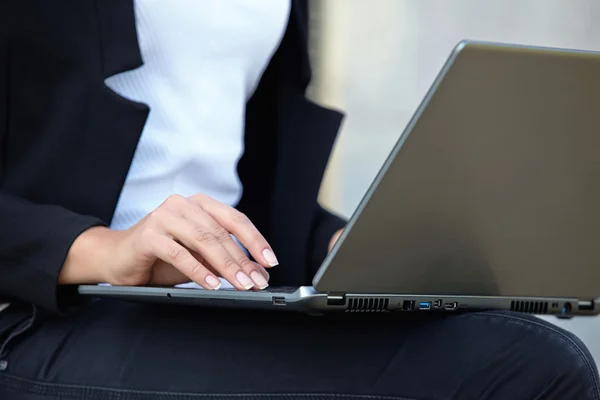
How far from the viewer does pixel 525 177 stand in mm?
660

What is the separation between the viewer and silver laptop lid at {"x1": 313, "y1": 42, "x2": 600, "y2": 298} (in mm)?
617

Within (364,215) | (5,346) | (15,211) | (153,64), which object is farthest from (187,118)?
(364,215)

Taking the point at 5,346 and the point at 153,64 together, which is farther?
the point at 153,64

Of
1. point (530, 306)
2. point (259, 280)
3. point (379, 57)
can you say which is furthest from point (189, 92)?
point (379, 57)

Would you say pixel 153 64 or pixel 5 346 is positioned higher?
pixel 153 64

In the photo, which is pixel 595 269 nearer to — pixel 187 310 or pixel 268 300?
pixel 268 300

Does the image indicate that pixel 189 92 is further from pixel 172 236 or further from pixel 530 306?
pixel 530 306

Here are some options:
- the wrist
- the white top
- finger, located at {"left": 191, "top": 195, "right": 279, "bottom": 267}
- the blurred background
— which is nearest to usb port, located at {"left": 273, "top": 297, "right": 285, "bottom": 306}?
finger, located at {"left": 191, "top": 195, "right": 279, "bottom": 267}

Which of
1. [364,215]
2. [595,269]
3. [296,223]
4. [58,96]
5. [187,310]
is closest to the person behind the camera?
[364,215]

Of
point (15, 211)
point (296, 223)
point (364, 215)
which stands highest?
point (364, 215)

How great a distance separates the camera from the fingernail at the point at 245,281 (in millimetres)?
744

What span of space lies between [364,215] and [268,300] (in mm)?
116

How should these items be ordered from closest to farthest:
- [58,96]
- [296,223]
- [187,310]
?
[187,310] → [58,96] → [296,223]

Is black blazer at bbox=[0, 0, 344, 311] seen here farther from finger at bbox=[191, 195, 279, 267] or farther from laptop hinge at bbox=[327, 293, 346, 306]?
laptop hinge at bbox=[327, 293, 346, 306]
